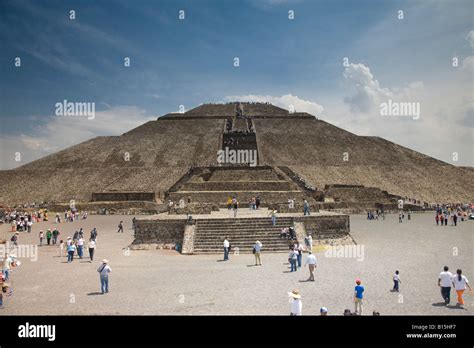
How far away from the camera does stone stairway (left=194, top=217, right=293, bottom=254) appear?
16844 millimetres

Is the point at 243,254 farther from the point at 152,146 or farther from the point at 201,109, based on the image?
the point at 201,109

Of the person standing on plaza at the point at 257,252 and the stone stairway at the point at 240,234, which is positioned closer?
the person standing on plaza at the point at 257,252

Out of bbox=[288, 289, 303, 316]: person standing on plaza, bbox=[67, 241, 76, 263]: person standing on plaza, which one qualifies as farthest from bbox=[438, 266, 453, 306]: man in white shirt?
bbox=[67, 241, 76, 263]: person standing on plaza

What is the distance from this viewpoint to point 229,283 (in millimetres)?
11125

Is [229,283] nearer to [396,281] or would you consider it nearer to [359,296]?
[359,296]

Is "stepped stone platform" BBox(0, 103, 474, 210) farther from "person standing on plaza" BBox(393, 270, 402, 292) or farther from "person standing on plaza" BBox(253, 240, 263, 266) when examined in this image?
"person standing on plaza" BBox(393, 270, 402, 292)

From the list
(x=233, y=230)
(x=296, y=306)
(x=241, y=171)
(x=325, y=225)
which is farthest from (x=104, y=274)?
(x=241, y=171)

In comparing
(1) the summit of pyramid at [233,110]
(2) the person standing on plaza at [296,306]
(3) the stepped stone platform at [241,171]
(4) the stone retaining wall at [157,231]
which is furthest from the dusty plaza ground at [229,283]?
(1) the summit of pyramid at [233,110]

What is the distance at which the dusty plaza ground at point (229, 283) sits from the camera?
8.88 meters

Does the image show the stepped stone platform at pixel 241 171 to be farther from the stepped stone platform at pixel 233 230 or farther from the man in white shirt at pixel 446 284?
the man in white shirt at pixel 446 284

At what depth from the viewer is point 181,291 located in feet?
33.9
